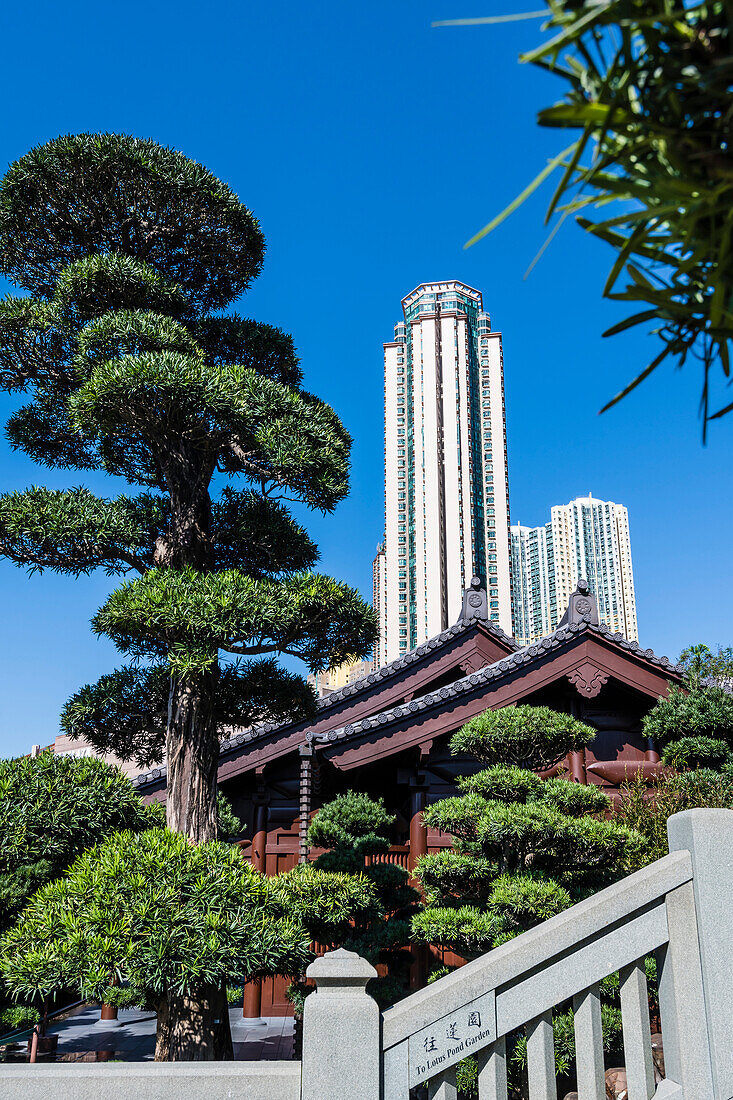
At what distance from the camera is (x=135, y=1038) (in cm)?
890

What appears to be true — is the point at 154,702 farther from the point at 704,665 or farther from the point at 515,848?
the point at 704,665

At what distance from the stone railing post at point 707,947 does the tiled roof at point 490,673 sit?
223 inches

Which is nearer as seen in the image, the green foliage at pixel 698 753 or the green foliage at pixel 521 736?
the green foliage at pixel 521 736

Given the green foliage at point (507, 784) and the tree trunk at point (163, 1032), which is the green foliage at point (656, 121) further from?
the green foliage at point (507, 784)

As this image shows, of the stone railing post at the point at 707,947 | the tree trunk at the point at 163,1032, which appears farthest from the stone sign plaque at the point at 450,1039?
the tree trunk at the point at 163,1032

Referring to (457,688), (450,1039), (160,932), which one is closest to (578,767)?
(457,688)

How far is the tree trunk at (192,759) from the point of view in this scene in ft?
16.9

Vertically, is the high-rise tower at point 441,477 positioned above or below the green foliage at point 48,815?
above

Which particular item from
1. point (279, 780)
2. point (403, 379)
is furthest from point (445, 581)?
point (279, 780)

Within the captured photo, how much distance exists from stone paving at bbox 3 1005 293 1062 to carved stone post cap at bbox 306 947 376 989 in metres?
4.64

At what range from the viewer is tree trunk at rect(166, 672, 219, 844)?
202 inches

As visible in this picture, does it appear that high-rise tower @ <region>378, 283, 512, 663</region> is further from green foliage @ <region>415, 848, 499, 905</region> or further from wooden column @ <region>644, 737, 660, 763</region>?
green foliage @ <region>415, 848, 499, 905</region>

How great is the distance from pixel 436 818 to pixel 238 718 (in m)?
1.69

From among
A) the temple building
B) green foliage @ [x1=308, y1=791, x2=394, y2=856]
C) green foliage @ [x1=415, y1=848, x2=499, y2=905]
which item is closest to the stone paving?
the temple building
